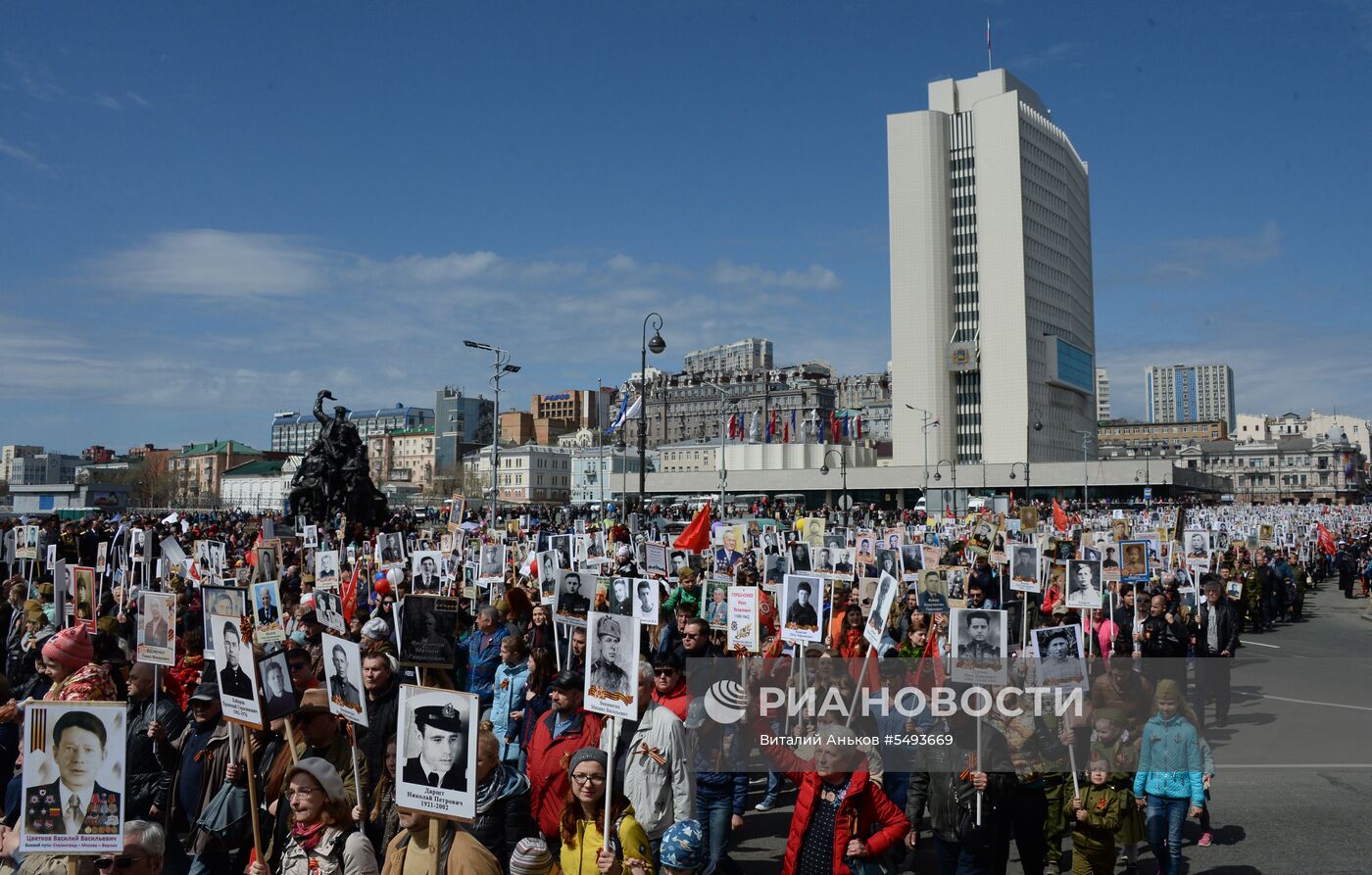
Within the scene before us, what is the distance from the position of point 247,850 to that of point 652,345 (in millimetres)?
23711

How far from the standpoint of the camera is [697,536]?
59.7 ft

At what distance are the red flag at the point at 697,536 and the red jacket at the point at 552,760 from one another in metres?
11.7

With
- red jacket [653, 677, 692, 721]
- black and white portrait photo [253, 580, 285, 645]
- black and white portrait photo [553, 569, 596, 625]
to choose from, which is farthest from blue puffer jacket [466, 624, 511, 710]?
red jacket [653, 677, 692, 721]

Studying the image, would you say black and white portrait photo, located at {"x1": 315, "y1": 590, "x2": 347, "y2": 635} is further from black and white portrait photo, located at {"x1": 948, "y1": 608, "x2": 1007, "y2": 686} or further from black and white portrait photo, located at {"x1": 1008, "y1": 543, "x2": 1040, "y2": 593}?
black and white portrait photo, located at {"x1": 1008, "y1": 543, "x2": 1040, "y2": 593}

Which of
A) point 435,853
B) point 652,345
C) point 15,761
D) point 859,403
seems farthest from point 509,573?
point 859,403

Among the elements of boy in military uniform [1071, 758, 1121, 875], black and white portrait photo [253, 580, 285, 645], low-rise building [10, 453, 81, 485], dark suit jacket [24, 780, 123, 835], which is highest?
low-rise building [10, 453, 81, 485]

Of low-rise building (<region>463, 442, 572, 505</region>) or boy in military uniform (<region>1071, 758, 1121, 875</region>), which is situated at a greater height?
low-rise building (<region>463, 442, 572, 505</region>)

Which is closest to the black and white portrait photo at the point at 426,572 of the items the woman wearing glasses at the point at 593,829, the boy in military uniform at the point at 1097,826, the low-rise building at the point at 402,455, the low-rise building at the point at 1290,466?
the woman wearing glasses at the point at 593,829

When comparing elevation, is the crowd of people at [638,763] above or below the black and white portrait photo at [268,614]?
below

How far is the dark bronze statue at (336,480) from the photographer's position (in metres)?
34.3

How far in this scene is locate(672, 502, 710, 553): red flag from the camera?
59.3ft

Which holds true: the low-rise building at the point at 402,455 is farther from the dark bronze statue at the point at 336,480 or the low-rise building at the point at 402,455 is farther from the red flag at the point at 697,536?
the red flag at the point at 697,536

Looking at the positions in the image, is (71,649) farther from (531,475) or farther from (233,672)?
(531,475)

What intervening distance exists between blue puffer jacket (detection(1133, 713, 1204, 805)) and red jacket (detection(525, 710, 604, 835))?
3.48m
